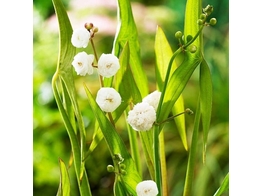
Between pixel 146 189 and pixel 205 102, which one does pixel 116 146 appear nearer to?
pixel 146 189

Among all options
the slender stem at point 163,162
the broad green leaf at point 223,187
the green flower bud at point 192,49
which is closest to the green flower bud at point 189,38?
the green flower bud at point 192,49

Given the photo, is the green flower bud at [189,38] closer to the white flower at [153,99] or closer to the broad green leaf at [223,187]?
the white flower at [153,99]

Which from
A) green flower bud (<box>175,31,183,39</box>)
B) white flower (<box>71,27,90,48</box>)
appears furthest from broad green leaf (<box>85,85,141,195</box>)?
green flower bud (<box>175,31,183,39</box>)

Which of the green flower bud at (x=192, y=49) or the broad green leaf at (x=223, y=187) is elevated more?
the green flower bud at (x=192, y=49)

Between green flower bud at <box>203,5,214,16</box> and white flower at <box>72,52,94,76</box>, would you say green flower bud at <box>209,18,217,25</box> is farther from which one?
white flower at <box>72,52,94,76</box>
